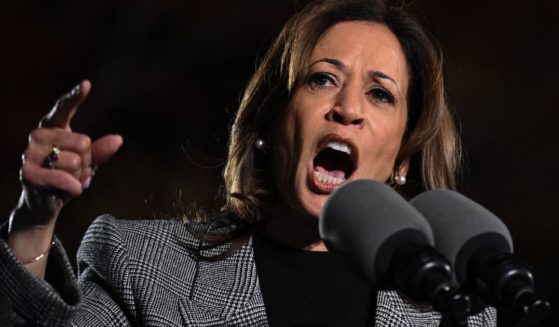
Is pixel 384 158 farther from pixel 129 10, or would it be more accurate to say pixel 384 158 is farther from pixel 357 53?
pixel 129 10

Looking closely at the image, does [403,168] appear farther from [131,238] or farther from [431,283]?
[431,283]

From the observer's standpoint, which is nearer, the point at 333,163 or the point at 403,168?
the point at 333,163

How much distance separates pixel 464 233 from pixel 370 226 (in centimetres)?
12

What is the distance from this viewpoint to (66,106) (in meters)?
1.33

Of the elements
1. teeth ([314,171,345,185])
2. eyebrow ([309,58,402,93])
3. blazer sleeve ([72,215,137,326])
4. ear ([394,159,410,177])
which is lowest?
blazer sleeve ([72,215,137,326])

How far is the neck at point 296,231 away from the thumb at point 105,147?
780 mm

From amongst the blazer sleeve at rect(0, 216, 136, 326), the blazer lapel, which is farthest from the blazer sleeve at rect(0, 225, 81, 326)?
the blazer lapel

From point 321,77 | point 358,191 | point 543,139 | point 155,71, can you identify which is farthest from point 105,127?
point 358,191

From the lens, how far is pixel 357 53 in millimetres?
2082

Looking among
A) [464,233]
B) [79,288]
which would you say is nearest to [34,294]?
[79,288]

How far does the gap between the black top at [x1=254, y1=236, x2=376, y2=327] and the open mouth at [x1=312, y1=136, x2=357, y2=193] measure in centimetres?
17

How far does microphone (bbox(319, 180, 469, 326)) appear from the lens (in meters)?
1.09

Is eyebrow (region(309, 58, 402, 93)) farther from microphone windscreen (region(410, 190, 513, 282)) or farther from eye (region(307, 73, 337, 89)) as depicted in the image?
microphone windscreen (region(410, 190, 513, 282))

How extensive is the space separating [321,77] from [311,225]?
327 millimetres
